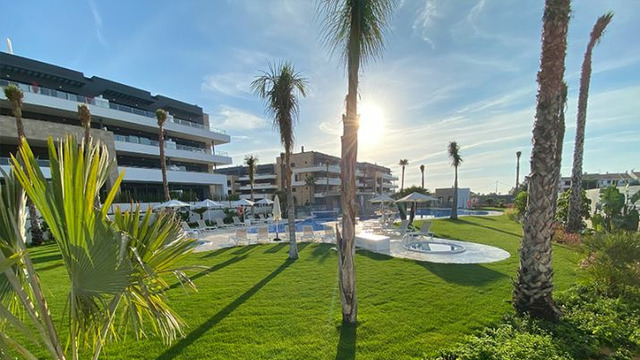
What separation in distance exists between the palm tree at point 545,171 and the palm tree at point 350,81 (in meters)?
→ 3.07

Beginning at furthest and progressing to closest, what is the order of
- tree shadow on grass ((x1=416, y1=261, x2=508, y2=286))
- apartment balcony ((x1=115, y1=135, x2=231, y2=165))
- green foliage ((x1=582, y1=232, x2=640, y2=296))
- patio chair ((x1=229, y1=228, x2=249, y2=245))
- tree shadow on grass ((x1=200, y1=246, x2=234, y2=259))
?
1. apartment balcony ((x1=115, y1=135, x2=231, y2=165))
2. patio chair ((x1=229, y1=228, x2=249, y2=245))
3. tree shadow on grass ((x1=200, y1=246, x2=234, y2=259))
4. tree shadow on grass ((x1=416, y1=261, x2=508, y2=286))
5. green foliage ((x1=582, y1=232, x2=640, y2=296))

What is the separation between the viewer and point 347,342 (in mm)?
4156

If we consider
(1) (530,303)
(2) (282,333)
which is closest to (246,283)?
(2) (282,333)

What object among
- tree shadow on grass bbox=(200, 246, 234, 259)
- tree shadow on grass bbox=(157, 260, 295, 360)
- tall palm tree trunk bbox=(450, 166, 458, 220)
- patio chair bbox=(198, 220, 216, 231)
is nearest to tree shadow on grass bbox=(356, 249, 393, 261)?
tree shadow on grass bbox=(157, 260, 295, 360)

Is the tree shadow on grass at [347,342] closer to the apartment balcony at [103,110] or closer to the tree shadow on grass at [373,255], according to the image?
the tree shadow on grass at [373,255]

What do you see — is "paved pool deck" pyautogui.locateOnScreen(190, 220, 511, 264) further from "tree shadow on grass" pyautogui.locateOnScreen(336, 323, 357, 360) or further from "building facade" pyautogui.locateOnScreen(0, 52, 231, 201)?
"building facade" pyautogui.locateOnScreen(0, 52, 231, 201)

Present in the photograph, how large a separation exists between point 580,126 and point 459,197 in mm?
33369

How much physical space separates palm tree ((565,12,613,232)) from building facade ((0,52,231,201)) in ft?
97.6

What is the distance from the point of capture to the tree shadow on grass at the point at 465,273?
6.82m

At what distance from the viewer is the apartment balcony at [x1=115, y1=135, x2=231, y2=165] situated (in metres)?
24.5

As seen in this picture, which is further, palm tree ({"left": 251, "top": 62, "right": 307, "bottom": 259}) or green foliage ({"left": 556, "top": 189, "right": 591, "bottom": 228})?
green foliage ({"left": 556, "top": 189, "right": 591, "bottom": 228})

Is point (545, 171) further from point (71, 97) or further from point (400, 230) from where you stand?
point (71, 97)

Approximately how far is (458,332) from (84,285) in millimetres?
5015

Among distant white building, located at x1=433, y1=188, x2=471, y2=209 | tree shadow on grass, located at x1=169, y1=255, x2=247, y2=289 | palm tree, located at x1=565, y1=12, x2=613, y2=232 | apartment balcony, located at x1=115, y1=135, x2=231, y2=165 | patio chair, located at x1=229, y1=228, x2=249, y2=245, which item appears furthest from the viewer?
distant white building, located at x1=433, y1=188, x2=471, y2=209
